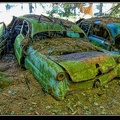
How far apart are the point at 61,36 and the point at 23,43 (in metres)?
1.21

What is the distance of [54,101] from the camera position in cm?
402

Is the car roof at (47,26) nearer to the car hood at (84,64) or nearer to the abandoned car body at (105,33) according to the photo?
the abandoned car body at (105,33)

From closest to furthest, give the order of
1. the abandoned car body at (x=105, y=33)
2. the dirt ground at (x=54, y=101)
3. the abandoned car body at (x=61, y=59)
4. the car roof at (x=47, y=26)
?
the dirt ground at (x=54, y=101) < the abandoned car body at (x=61, y=59) < the car roof at (x=47, y=26) < the abandoned car body at (x=105, y=33)

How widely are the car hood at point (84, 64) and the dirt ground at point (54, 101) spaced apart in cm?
36

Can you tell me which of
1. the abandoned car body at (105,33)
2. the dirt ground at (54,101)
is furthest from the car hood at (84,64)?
the abandoned car body at (105,33)

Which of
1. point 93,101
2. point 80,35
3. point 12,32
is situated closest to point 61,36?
point 80,35

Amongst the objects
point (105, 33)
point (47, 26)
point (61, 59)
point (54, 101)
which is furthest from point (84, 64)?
point (105, 33)

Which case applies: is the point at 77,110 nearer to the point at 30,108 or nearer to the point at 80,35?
the point at 30,108

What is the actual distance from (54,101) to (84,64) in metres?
0.93

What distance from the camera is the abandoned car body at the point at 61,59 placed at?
402 centimetres

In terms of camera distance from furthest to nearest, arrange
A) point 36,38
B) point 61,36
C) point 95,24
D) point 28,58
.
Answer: point 95,24
point 61,36
point 36,38
point 28,58

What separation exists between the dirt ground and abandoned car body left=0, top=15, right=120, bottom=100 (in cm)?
15

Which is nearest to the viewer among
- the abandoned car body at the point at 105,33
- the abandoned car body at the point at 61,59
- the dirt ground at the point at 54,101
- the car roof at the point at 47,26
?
the dirt ground at the point at 54,101

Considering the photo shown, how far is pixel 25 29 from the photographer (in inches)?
253
